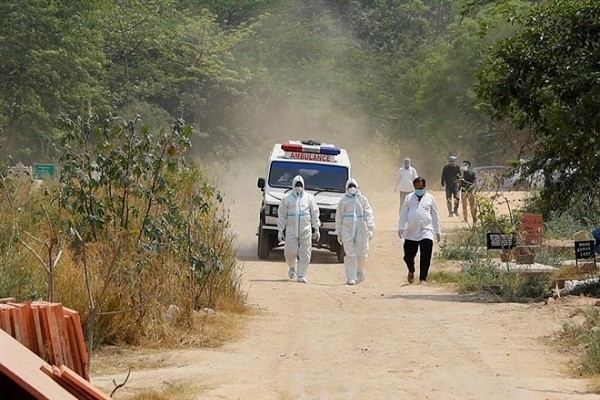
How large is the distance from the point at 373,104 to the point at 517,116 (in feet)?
133

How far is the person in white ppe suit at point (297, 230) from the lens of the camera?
20844 millimetres

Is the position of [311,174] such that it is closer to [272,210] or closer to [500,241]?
[272,210]

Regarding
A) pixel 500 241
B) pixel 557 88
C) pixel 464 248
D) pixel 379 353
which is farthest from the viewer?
pixel 464 248

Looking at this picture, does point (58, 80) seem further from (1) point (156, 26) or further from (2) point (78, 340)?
(2) point (78, 340)

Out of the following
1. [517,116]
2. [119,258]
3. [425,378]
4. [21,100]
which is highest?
[21,100]

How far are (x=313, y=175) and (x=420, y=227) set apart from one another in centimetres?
536

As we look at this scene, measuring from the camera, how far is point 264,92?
175 feet

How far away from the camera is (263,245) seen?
24953 millimetres

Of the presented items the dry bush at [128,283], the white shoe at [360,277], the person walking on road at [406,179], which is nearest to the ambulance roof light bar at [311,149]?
the white shoe at [360,277]

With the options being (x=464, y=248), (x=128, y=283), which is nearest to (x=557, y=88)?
(x=128, y=283)

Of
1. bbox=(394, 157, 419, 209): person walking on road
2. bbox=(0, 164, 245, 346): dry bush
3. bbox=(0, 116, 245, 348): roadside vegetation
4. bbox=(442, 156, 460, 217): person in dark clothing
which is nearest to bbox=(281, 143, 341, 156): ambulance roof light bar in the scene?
bbox=(394, 157, 419, 209): person walking on road

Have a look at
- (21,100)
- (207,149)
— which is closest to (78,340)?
(21,100)

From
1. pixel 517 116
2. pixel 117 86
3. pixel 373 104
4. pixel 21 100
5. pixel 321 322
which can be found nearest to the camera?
pixel 321 322

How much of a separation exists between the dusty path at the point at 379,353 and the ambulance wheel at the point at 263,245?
545 cm
